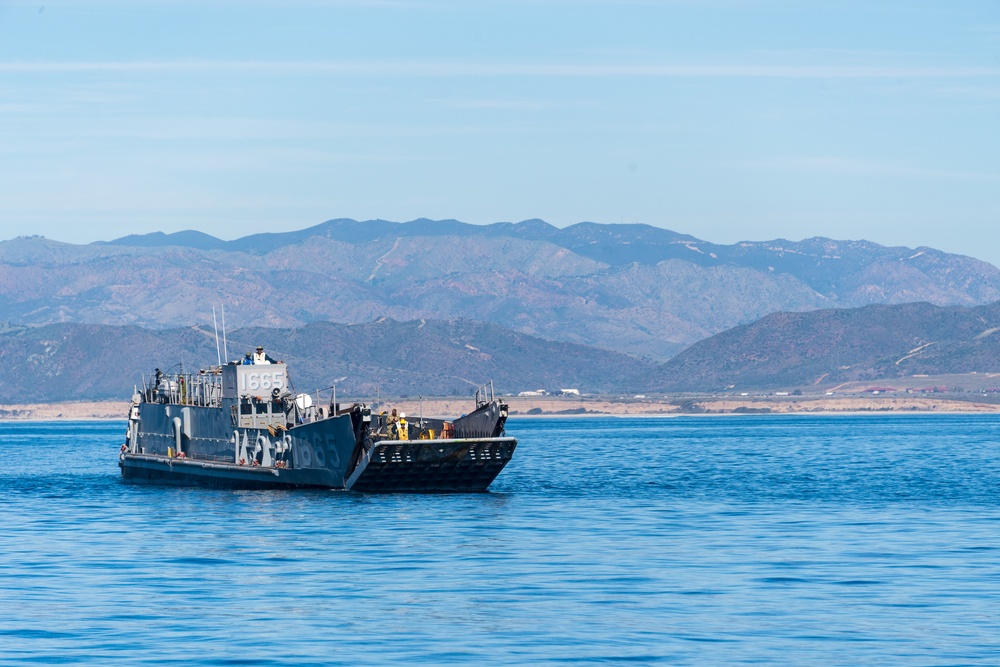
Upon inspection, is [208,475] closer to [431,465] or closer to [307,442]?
[307,442]

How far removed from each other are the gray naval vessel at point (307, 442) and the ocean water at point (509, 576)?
4.56ft

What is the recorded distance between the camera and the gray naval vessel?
68.8 metres

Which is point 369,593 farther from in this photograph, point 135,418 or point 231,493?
point 135,418

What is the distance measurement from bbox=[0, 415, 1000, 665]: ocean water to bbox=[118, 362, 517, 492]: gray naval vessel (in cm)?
139

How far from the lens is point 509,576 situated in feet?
141

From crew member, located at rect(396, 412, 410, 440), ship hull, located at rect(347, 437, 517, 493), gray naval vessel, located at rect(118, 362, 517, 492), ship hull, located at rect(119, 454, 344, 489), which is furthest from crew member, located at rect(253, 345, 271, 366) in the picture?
crew member, located at rect(396, 412, 410, 440)

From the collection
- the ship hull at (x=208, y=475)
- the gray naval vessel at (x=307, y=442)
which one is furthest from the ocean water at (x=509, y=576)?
the gray naval vessel at (x=307, y=442)

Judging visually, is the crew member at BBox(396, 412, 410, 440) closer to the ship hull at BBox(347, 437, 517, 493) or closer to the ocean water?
the ship hull at BBox(347, 437, 517, 493)

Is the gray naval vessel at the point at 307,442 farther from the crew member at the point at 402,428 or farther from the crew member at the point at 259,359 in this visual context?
the crew member at the point at 259,359

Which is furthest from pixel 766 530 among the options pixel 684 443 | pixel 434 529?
pixel 684 443

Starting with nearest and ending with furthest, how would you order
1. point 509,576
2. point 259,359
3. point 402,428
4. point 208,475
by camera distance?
point 509,576
point 402,428
point 259,359
point 208,475

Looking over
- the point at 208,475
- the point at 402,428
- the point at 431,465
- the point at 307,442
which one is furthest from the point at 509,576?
the point at 208,475

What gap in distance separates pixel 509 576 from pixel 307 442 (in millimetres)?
29860

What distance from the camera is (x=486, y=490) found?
246 ft
